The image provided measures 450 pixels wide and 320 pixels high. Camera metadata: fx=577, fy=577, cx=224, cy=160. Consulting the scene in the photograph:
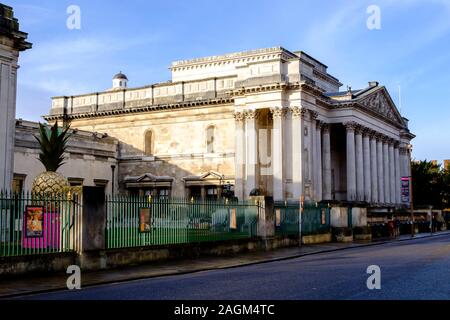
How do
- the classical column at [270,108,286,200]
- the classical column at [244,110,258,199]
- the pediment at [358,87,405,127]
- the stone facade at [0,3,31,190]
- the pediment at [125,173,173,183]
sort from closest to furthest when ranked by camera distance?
the stone facade at [0,3,31,190] < the classical column at [270,108,286,200] < the classical column at [244,110,258,199] < the pediment at [125,173,173,183] < the pediment at [358,87,405,127]

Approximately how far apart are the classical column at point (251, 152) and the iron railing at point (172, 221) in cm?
2171

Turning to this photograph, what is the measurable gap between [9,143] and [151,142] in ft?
104

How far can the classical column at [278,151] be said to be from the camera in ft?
164

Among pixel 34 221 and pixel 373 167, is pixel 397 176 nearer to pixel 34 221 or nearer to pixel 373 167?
pixel 373 167

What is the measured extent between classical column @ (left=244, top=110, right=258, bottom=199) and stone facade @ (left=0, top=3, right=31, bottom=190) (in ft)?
83.8

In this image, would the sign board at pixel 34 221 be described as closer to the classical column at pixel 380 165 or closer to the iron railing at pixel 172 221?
the iron railing at pixel 172 221

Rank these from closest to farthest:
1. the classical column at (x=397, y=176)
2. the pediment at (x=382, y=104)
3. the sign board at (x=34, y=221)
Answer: the sign board at (x=34, y=221) < the pediment at (x=382, y=104) < the classical column at (x=397, y=176)

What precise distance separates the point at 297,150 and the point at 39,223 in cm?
3479

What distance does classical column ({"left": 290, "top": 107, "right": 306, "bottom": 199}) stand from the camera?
50.0 metres

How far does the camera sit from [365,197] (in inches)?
2361

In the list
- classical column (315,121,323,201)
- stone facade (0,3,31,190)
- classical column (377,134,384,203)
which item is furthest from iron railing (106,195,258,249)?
classical column (377,134,384,203)

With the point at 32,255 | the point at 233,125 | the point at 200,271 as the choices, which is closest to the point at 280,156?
the point at 233,125

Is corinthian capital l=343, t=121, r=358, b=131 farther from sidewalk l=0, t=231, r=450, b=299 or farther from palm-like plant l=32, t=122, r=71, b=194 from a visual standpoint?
palm-like plant l=32, t=122, r=71, b=194

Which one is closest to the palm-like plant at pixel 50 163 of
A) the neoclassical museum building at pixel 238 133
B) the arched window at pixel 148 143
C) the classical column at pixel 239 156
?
the neoclassical museum building at pixel 238 133
